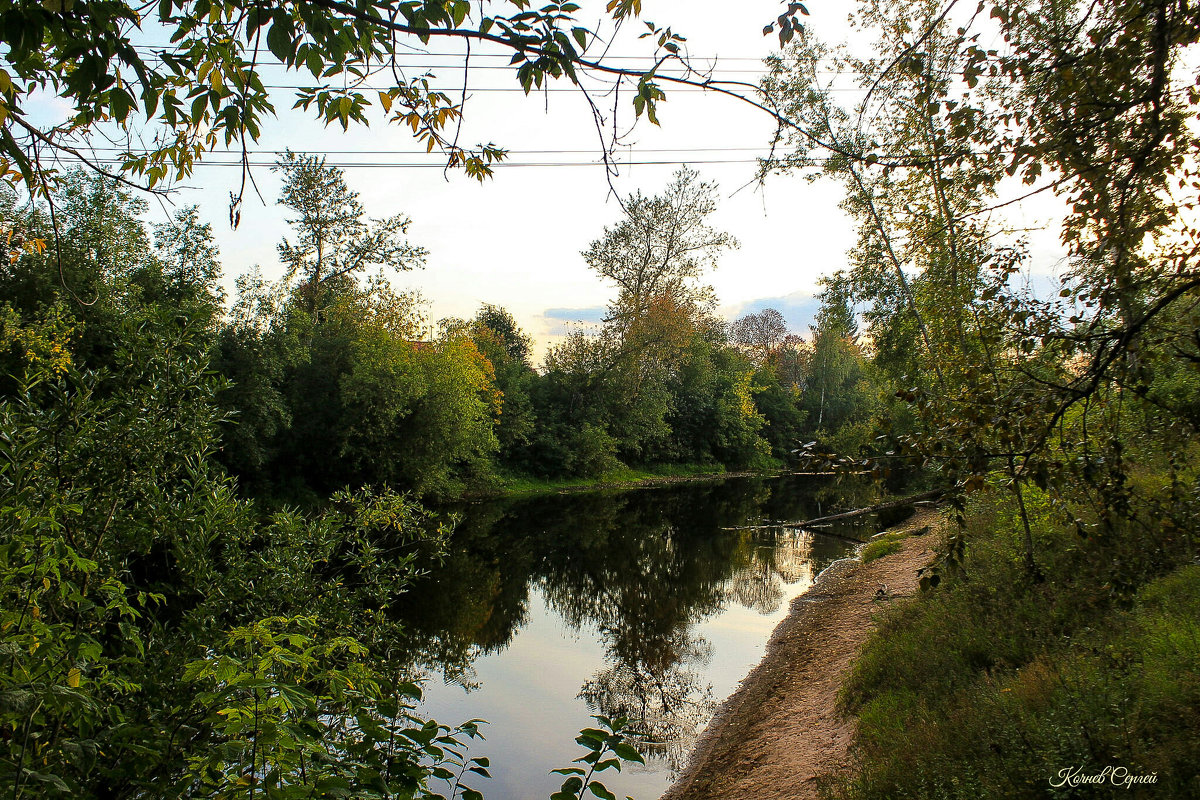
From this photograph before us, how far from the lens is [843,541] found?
67.1 feet

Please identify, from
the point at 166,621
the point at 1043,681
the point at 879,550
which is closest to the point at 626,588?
the point at 879,550

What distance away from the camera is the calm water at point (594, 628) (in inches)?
340

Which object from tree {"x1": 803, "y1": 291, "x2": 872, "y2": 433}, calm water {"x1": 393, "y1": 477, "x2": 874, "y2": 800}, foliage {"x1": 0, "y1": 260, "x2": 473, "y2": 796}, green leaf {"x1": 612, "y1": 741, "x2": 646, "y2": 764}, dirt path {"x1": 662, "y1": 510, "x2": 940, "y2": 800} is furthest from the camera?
tree {"x1": 803, "y1": 291, "x2": 872, "y2": 433}

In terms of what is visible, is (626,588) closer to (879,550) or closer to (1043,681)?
(879,550)

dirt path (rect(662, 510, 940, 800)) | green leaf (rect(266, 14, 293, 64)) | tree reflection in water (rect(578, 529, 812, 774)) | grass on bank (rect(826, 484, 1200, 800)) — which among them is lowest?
tree reflection in water (rect(578, 529, 812, 774))

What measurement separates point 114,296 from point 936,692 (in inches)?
785

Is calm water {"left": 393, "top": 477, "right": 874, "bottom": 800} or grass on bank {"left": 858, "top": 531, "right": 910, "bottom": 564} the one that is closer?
calm water {"left": 393, "top": 477, "right": 874, "bottom": 800}

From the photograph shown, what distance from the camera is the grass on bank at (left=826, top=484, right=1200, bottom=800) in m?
4.02

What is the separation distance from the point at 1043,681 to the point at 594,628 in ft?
29.5

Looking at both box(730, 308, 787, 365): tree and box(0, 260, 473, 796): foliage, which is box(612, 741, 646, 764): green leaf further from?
box(730, 308, 787, 365): tree

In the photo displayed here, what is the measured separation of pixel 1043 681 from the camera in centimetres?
516

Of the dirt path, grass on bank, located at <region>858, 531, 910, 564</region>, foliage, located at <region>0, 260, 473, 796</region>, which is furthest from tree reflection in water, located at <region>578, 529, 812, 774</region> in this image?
foliage, located at <region>0, 260, 473, 796</region>

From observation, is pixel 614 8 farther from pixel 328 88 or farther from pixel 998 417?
pixel 998 417

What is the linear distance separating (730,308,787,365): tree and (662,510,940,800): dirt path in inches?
1953
